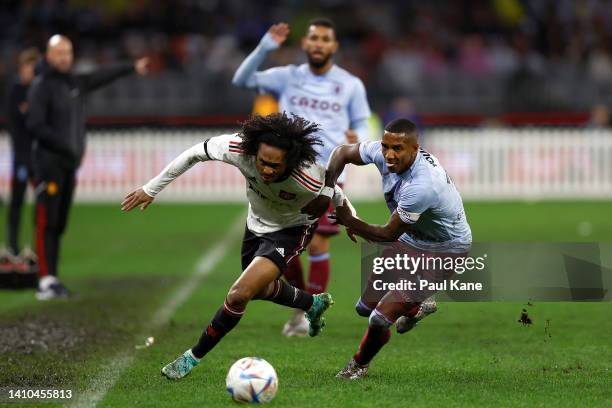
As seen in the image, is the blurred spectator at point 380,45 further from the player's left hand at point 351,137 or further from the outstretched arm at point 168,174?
the outstretched arm at point 168,174

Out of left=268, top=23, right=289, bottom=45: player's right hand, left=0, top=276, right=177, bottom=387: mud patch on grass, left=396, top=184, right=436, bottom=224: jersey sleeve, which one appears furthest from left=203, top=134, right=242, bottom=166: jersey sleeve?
left=268, top=23, right=289, bottom=45: player's right hand

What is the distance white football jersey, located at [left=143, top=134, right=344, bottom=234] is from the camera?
7.66m

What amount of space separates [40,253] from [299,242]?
16.2 ft

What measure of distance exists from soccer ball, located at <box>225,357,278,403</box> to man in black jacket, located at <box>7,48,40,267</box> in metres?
7.66

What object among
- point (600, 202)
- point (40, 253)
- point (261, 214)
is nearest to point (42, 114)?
point (40, 253)

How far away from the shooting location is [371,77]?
2534cm

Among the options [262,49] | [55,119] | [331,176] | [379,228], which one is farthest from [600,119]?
[379,228]

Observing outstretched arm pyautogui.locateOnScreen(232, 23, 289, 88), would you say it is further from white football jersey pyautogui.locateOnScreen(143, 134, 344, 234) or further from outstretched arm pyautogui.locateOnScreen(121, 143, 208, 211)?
outstretched arm pyautogui.locateOnScreen(121, 143, 208, 211)

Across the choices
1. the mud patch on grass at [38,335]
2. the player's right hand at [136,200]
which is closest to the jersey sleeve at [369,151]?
the player's right hand at [136,200]

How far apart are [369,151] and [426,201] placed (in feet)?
2.39

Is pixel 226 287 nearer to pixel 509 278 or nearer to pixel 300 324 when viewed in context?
pixel 300 324

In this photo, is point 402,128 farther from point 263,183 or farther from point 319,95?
point 319,95

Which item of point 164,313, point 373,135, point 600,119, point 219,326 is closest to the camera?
point 219,326

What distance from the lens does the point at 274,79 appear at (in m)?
10.2
